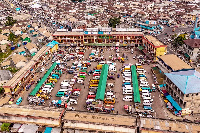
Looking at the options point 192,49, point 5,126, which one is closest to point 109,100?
point 5,126

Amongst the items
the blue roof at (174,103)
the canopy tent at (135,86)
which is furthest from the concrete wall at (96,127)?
the blue roof at (174,103)

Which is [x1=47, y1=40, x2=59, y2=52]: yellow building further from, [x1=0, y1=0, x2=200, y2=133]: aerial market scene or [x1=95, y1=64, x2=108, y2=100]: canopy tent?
[x1=95, y1=64, x2=108, y2=100]: canopy tent

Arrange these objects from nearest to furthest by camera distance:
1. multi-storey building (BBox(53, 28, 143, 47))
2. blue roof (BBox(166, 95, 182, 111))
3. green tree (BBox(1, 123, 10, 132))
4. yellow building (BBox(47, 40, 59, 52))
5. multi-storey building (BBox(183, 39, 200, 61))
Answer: green tree (BBox(1, 123, 10, 132)) < blue roof (BBox(166, 95, 182, 111)) < multi-storey building (BBox(183, 39, 200, 61)) < yellow building (BBox(47, 40, 59, 52)) < multi-storey building (BBox(53, 28, 143, 47))

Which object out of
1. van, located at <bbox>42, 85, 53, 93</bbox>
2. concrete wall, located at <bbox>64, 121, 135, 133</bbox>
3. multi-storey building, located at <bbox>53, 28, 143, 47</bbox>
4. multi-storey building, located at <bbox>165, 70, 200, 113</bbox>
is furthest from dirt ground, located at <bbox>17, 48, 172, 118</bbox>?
multi-storey building, located at <bbox>53, 28, 143, 47</bbox>

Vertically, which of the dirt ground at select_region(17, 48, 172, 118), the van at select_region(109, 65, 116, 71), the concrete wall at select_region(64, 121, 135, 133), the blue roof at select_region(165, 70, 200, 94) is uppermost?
the blue roof at select_region(165, 70, 200, 94)

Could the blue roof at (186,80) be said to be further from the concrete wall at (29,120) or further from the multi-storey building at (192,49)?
the concrete wall at (29,120)

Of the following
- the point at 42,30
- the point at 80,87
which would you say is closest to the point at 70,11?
the point at 42,30

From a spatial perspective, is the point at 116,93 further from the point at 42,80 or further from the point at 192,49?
the point at 192,49

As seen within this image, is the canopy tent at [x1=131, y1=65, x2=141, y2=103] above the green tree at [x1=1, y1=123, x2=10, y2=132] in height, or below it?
above

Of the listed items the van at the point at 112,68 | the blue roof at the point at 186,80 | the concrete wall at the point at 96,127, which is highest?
the blue roof at the point at 186,80
